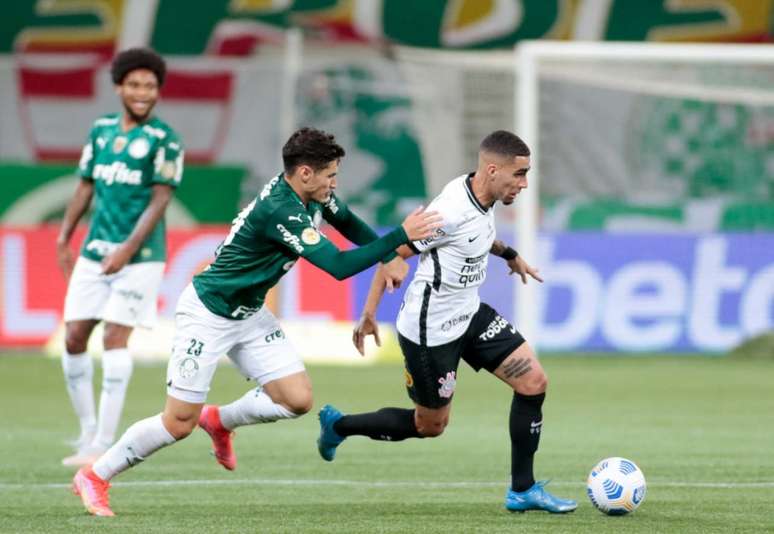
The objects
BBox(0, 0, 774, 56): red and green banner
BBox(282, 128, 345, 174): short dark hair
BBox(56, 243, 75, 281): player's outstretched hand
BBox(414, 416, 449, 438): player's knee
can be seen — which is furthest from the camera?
BBox(0, 0, 774, 56): red and green banner

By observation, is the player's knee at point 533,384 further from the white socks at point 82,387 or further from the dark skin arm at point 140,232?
the white socks at point 82,387

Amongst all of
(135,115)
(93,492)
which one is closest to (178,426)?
(93,492)

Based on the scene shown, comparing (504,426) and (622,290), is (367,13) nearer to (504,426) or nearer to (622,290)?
(622,290)

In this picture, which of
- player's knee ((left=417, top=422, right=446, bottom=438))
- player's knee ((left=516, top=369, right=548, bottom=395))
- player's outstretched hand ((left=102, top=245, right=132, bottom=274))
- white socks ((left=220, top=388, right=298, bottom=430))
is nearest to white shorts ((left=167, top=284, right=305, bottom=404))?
white socks ((left=220, top=388, right=298, bottom=430))

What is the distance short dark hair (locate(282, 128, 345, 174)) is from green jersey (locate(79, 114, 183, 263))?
2.47 meters

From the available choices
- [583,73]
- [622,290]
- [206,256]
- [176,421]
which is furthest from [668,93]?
[176,421]

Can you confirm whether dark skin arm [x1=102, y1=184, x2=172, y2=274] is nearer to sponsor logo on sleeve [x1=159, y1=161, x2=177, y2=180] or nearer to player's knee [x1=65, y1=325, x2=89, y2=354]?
sponsor logo on sleeve [x1=159, y1=161, x2=177, y2=180]

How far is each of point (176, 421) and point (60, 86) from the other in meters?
16.0

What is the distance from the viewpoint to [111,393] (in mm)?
9695

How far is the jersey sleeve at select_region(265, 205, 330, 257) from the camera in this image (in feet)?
23.9

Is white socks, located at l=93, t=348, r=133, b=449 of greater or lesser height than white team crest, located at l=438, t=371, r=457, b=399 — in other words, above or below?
below

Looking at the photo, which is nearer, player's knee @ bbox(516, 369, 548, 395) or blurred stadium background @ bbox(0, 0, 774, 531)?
player's knee @ bbox(516, 369, 548, 395)

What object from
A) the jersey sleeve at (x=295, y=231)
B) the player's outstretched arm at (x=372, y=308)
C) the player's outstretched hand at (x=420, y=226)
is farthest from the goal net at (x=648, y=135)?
the player's outstretched hand at (x=420, y=226)

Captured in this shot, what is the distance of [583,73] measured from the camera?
18.7 metres
